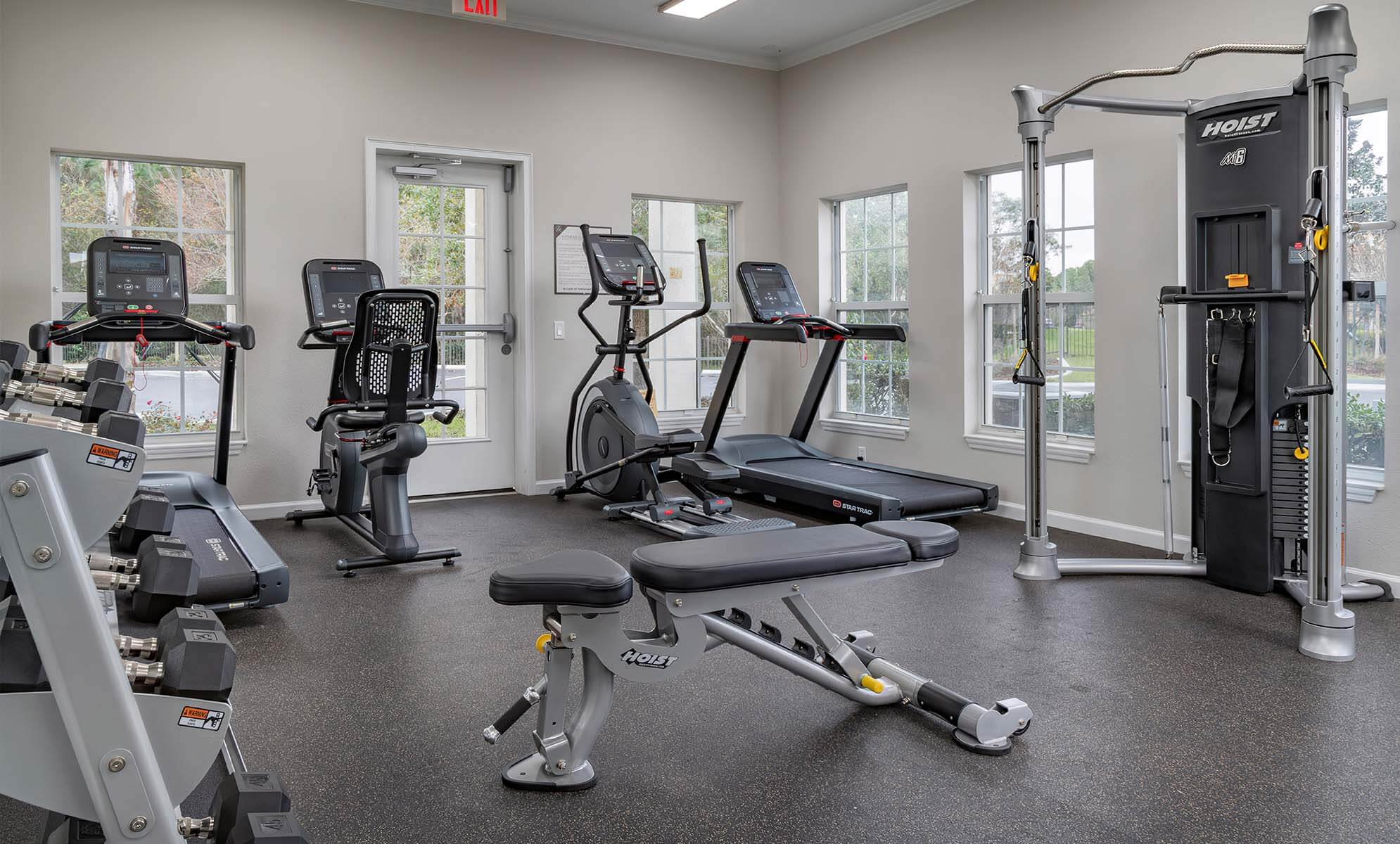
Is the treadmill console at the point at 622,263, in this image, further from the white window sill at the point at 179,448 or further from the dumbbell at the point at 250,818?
the dumbbell at the point at 250,818

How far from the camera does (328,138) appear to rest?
230 inches

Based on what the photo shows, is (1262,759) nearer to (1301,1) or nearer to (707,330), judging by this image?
(1301,1)

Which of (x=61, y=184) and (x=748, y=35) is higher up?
(x=748, y=35)

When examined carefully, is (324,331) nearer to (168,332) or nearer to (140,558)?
(168,332)

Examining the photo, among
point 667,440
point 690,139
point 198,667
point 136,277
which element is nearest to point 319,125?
point 136,277

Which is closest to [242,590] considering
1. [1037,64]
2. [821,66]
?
[1037,64]

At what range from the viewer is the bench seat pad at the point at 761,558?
90.5 inches

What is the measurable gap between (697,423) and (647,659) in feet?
16.2

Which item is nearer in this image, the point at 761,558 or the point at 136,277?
the point at 761,558

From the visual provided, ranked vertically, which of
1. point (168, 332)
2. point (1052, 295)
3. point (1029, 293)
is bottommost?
point (168, 332)

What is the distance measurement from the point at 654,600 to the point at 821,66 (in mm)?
5501

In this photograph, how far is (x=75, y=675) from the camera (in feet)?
4.26

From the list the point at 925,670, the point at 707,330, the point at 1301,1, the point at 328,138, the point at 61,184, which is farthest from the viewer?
the point at 707,330

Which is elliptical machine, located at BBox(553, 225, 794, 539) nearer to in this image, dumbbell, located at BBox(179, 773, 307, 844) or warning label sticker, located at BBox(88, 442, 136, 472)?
dumbbell, located at BBox(179, 773, 307, 844)
